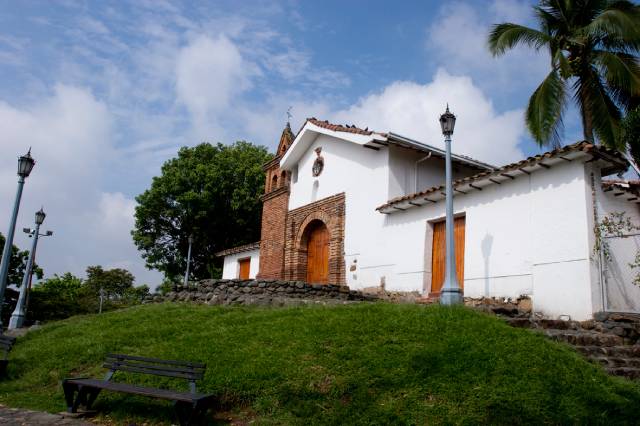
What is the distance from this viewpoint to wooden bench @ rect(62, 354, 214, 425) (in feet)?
16.4

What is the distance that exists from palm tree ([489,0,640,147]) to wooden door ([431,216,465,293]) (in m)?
5.72

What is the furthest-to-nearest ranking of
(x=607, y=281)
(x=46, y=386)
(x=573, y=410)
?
(x=607, y=281)
(x=46, y=386)
(x=573, y=410)

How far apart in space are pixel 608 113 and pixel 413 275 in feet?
27.7

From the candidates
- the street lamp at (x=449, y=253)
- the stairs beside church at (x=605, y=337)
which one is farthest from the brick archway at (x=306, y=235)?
the stairs beside church at (x=605, y=337)

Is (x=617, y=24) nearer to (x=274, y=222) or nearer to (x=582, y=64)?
(x=582, y=64)

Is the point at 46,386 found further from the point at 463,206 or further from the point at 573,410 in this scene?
the point at 463,206

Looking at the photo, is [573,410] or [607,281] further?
[607,281]

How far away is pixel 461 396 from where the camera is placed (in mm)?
5129

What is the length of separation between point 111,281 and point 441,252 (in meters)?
27.4

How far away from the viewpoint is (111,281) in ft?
108

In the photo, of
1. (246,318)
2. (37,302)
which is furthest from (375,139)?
(37,302)

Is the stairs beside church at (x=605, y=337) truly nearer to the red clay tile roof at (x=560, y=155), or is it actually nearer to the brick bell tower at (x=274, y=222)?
the red clay tile roof at (x=560, y=155)

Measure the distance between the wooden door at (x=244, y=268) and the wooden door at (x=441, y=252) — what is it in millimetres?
10171

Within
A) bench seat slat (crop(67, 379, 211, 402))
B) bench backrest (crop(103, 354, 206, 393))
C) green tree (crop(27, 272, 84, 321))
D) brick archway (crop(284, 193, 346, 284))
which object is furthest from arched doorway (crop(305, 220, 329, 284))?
green tree (crop(27, 272, 84, 321))
